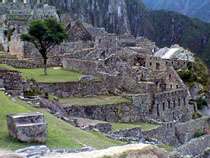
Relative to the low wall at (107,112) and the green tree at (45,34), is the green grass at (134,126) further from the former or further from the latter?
the green tree at (45,34)

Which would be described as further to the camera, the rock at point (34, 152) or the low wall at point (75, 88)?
the low wall at point (75, 88)

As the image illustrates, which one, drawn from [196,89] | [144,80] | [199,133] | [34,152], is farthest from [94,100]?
[34,152]

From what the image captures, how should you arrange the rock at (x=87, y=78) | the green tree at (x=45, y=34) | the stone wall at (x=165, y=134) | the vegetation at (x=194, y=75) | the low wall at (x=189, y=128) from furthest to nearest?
the vegetation at (x=194, y=75), the green tree at (x=45, y=34), the rock at (x=87, y=78), the low wall at (x=189, y=128), the stone wall at (x=165, y=134)

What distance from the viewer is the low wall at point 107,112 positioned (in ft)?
96.6

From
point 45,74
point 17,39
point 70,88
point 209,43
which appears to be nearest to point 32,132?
point 70,88

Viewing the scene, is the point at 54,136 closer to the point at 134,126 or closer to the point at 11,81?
the point at 11,81

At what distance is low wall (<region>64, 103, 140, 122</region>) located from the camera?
96.6 ft


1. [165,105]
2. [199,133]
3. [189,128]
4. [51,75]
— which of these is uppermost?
[51,75]

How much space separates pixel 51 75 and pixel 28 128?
20.1m

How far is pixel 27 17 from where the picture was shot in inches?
2269

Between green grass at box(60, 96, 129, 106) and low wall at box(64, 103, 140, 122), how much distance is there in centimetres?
34

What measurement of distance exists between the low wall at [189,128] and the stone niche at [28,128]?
1705 cm

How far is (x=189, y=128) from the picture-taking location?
34.7m

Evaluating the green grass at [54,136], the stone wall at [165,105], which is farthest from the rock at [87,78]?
the green grass at [54,136]
